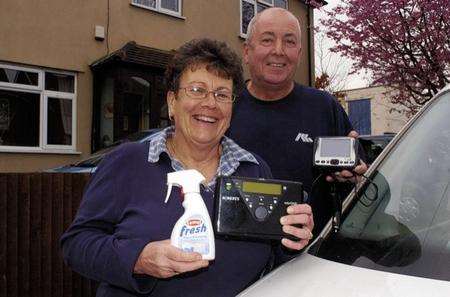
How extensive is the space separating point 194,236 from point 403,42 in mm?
10756

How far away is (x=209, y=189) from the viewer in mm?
2055

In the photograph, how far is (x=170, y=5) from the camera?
534 inches

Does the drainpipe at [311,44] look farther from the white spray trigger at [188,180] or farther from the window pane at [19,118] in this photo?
the white spray trigger at [188,180]

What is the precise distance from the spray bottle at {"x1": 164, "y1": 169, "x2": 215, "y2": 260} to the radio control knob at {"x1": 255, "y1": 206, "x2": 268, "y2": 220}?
6.9 inches

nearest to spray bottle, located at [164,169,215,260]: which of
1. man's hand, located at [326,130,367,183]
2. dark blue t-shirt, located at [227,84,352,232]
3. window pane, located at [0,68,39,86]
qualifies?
man's hand, located at [326,130,367,183]

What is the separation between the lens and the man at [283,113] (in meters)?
2.86

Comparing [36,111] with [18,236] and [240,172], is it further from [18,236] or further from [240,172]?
[240,172]

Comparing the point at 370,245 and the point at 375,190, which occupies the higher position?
the point at 375,190

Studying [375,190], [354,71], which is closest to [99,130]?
[354,71]

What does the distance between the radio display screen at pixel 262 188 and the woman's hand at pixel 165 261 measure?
11.5 inches

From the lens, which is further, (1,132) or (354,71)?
(354,71)

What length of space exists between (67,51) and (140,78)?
5.88ft

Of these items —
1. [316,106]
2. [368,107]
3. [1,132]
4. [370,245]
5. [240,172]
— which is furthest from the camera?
[368,107]

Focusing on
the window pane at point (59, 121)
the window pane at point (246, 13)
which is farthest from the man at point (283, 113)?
the window pane at point (246, 13)
